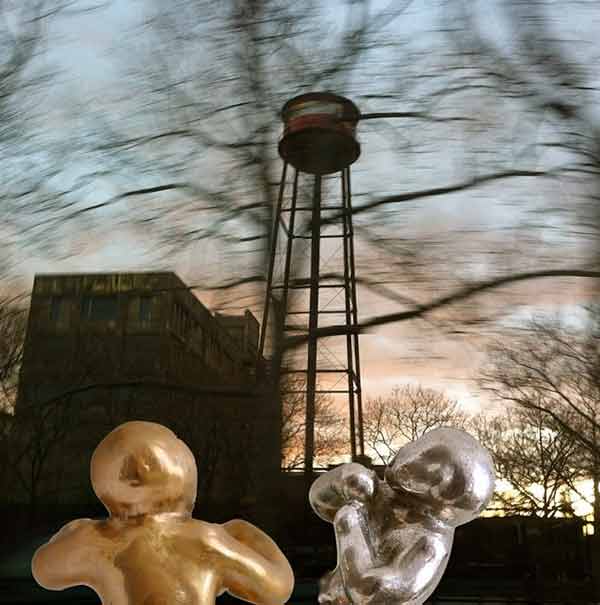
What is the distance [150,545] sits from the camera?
12.5 inches

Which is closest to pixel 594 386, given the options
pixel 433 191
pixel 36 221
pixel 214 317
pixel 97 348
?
pixel 433 191

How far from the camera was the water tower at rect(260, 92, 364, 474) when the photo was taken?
Answer: 85 cm

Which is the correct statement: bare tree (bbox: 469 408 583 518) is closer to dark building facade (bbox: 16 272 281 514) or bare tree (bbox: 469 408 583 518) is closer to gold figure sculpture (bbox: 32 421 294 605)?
dark building facade (bbox: 16 272 281 514)

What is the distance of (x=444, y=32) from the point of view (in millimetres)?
911

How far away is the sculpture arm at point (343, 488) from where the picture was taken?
36 centimetres

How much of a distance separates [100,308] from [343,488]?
61 centimetres

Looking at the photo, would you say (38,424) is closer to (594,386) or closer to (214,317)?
(214,317)

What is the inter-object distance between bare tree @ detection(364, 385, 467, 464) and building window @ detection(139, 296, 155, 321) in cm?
29

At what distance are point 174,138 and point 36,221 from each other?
214 millimetres

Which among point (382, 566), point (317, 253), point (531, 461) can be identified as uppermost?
point (382, 566)

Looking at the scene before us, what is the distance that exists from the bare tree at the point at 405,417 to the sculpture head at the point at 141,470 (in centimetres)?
53

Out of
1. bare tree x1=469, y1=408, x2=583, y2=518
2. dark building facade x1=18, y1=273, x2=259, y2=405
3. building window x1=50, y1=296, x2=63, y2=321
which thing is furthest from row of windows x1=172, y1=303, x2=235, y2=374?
bare tree x1=469, y1=408, x2=583, y2=518

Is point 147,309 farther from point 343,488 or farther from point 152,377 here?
point 343,488

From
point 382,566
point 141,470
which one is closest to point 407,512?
point 382,566
